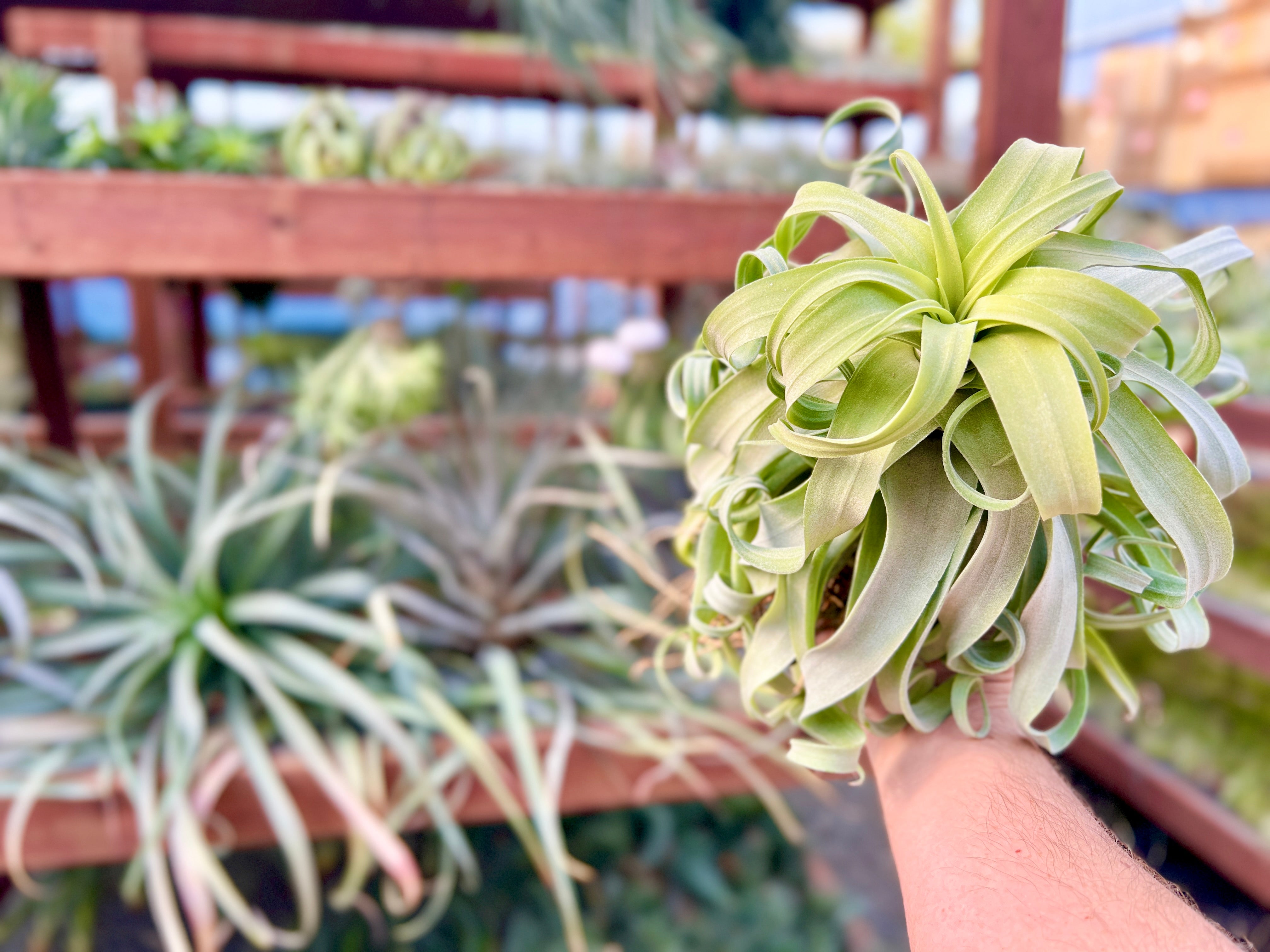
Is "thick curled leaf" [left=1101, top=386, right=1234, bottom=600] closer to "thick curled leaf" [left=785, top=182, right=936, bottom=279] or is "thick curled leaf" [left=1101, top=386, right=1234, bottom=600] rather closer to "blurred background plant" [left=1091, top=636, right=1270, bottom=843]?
"thick curled leaf" [left=785, top=182, right=936, bottom=279]

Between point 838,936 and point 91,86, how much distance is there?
1.49 metres

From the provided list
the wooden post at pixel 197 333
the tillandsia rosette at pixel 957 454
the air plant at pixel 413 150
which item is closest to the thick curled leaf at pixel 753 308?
the tillandsia rosette at pixel 957 454

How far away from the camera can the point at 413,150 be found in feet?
2.39

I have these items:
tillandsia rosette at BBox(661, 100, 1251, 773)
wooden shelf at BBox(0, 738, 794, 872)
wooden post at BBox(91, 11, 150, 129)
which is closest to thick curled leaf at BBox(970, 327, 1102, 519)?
tillandsia rosette at BBox(661, 100, 1251, 773)

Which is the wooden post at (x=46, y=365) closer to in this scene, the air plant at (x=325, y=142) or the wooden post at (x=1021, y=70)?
the air plant at (x=325, y=142)

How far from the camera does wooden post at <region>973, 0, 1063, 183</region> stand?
2.11ft

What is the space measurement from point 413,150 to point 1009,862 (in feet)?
2.39

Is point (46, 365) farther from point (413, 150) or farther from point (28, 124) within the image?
point (413, 150)

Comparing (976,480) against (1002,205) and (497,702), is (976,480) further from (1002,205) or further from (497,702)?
(497,702)

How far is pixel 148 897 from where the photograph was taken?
35.7 inches

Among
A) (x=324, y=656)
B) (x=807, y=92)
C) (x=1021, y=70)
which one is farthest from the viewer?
(x=807, y=92)

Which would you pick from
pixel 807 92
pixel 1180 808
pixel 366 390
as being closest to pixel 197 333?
pixel 366 390

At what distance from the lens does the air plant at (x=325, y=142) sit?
2.39ft

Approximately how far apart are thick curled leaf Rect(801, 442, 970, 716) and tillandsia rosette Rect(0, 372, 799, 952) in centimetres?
43
